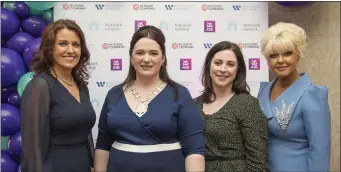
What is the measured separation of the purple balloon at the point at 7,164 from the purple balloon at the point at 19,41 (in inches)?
33.0

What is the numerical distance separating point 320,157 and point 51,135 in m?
1.38

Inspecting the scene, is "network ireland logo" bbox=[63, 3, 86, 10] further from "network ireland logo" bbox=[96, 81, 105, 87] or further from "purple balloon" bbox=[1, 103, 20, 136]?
"purple balloon" bbox=[1, 103, 20, 136]

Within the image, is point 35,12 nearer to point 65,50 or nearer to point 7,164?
point 7,164

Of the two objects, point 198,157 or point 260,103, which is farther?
point 260,103

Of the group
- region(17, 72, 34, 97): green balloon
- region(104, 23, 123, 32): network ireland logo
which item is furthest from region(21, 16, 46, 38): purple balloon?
region(104, 23, 123, 32): network ireland logo

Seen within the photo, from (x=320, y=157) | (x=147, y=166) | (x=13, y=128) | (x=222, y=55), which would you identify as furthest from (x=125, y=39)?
(x=320, y=157)

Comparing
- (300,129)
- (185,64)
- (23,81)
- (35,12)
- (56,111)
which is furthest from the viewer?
(185,64)

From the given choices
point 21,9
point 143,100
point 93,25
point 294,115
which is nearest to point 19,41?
point 21,9

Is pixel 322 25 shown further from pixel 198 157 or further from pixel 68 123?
pixel 68 123

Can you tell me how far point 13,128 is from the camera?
10.7 ft

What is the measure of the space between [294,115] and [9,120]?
2160mm

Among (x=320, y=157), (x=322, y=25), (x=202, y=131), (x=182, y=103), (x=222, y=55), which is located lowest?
(x=320, y=157)

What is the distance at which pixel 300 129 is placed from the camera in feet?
7.29

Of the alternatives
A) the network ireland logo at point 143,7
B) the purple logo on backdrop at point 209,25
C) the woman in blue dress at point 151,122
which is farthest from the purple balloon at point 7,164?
the purple logo on backdrop at point 209,25
